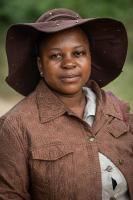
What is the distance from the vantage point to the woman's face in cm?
403

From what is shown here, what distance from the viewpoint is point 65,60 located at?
4016 millimetres

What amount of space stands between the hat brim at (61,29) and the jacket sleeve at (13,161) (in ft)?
1.26

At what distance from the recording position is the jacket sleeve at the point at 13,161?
398 cm

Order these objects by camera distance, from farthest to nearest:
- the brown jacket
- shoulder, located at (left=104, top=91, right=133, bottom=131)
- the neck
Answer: shoulder, located at (left=104, top=91, right=133, bottom=131) → the neck → the brown jacket

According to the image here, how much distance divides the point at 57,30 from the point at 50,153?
679 mm

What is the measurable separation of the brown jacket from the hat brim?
179mm

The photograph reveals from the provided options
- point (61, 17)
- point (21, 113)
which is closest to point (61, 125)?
point (21, 113)

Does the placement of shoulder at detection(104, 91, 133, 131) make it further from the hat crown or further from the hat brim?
the hat crown

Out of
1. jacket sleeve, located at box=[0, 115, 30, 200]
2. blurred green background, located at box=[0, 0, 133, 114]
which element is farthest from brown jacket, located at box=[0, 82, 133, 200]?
blurred green background, located at box=[0, 0, 133, 114]

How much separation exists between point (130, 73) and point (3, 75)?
66.8 inches

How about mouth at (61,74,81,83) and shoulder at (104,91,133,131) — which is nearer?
mouth at (61,74,81,83)

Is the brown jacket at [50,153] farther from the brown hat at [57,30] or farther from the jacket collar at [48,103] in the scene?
the brown hat at [57,30]

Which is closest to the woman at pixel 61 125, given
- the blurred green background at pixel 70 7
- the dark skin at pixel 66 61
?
the dark skin at pixel 66 61

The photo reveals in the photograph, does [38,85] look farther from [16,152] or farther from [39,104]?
[16,152]
